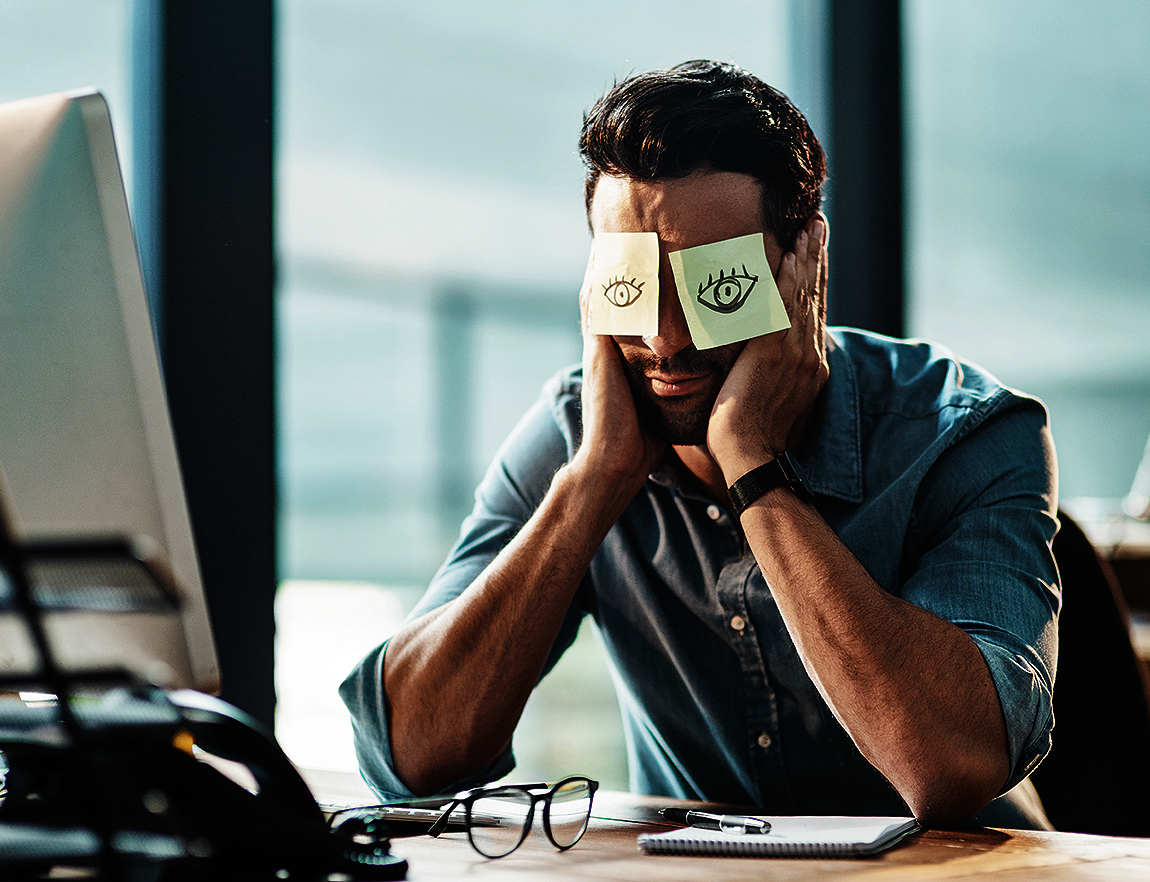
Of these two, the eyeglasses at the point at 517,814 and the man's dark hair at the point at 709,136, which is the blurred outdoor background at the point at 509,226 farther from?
the eyeglasses at the point at 517,814

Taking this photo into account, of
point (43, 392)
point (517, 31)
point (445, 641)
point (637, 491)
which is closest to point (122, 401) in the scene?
point (43, 392)

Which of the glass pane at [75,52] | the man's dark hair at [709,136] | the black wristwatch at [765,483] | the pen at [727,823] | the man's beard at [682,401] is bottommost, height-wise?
the pen at [727,823]

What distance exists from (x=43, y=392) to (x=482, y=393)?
3438mm

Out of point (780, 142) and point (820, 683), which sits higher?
point (780, 142)

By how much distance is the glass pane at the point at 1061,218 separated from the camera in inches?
98.3

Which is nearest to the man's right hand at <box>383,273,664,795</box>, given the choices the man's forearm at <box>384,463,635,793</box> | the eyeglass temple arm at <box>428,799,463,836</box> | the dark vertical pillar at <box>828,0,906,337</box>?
the man's forearm at <box>384,463,635,793</box>

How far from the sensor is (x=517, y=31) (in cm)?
357

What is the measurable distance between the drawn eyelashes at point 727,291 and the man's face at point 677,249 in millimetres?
35

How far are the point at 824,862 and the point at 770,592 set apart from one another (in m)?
0.46

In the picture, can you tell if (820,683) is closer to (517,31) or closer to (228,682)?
(228,682)

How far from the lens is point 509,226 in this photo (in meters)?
4.70

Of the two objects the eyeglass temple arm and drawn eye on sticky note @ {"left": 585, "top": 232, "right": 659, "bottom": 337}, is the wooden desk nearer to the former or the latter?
the eyeglass temple arm

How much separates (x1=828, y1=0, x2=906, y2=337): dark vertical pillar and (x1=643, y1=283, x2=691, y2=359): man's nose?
110 centimetres

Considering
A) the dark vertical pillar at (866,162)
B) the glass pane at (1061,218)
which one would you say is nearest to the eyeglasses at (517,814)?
the dark vertical pillar at (866,162)
